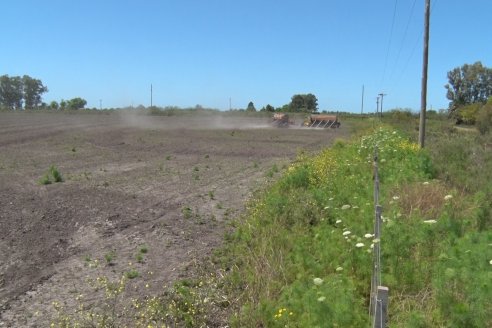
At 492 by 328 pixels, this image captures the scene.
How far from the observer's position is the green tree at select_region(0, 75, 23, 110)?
560 feet

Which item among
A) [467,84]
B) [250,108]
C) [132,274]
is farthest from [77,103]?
[132,274]

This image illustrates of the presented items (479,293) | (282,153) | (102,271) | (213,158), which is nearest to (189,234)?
(102,271)

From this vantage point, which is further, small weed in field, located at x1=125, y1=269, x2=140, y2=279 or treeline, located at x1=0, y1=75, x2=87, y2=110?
treeline, located at x1=0, y1=75, x2=87, y2=110

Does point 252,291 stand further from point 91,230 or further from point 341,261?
point 91,230

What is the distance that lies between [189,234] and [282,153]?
741 inches

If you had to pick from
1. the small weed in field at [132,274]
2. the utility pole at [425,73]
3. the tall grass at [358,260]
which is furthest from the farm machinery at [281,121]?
the small weed in field at [132,274]

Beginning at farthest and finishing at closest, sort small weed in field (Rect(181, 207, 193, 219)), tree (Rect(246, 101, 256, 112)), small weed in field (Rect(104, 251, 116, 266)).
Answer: tree (Rect(246, 101, 256, 112)), small weed in field (Rect(181, 207, 193, 219)), small weed in field (Rect(104, 251, 116, 266))

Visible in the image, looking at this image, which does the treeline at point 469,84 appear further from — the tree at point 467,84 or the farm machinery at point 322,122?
the farm machinery at point 322,122

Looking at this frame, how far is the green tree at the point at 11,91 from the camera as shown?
171m

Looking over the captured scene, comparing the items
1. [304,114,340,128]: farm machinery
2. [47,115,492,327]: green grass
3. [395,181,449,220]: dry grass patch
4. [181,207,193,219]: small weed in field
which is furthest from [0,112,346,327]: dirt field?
[304,114,340,128]: farm machinery

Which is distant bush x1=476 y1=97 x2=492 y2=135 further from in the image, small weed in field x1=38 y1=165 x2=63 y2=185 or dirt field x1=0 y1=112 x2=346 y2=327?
small weed in field x1=38 y1=165 x2=63 y2=185

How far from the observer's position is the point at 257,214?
10328mm

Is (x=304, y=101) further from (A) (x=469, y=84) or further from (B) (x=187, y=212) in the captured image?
(B) (x=187, y=212)

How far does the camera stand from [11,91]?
173 meters
